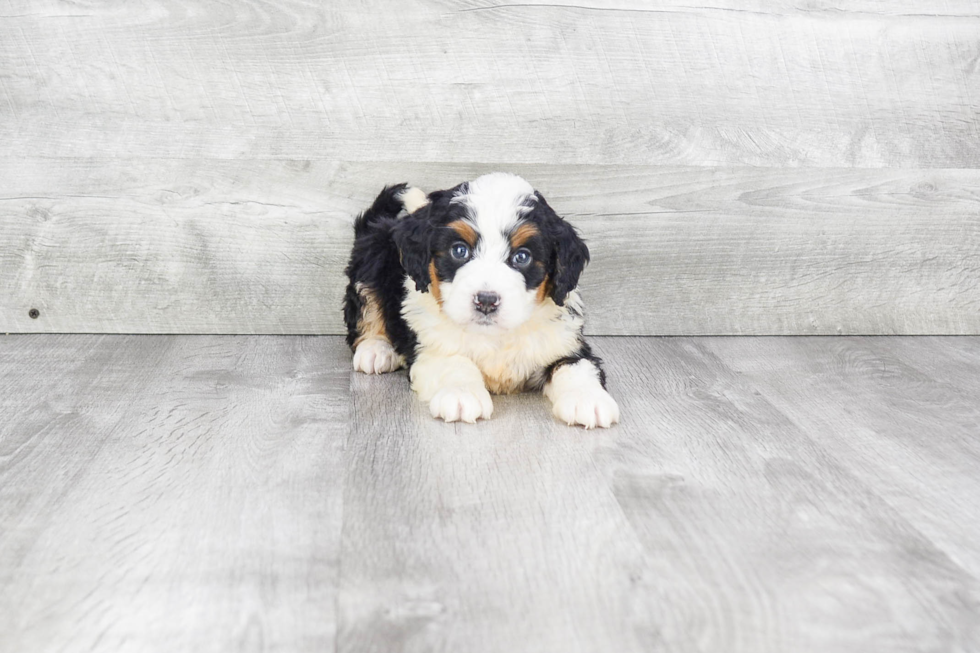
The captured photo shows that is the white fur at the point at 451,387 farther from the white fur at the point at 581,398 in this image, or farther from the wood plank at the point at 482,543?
the white fur at the point at 581,398

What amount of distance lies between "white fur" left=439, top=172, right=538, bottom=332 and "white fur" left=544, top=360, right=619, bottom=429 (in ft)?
0.66

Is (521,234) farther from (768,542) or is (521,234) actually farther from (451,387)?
(768,542)

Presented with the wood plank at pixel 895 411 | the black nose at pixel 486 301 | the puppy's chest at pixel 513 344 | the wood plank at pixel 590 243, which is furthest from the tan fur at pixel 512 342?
the wood plank at pixel 590 243

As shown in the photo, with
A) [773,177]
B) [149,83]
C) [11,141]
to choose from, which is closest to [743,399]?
[773,177]

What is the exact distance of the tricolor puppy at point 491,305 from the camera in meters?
2.19

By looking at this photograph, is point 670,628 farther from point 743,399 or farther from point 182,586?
point 743,399

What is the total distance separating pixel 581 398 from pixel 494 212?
487 millimetres

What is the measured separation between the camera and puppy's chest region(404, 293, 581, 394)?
2.39m

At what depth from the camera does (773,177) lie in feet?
10.1

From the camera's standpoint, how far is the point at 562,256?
2262mm

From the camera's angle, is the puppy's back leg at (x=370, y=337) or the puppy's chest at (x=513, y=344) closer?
the puppy's chest at (x=513, y=344)

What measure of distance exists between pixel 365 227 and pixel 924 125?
190cm

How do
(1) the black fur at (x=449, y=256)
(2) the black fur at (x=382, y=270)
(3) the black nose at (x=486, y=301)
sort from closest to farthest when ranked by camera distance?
(3) the black nose at (x=486, y=301) → (1) the black fur at (x=449, y=256) → (2) the black fur at (x=382, y=270)

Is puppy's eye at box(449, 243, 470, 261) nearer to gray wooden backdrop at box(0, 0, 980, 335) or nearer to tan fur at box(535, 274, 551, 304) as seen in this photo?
tan fur at box(535, 274, 551, 304)
